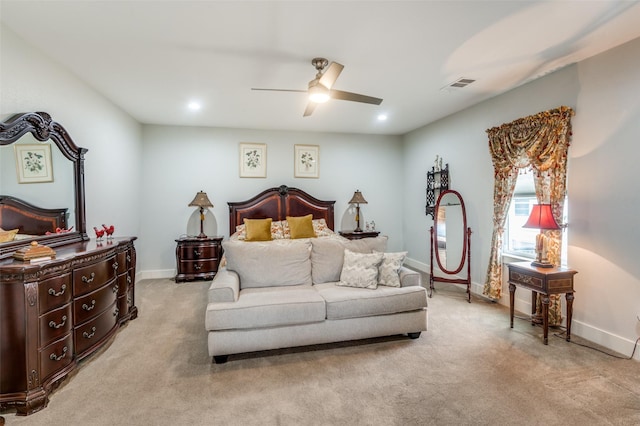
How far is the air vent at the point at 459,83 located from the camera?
143 inches

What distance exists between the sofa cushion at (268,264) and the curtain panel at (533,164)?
2532 millimetres

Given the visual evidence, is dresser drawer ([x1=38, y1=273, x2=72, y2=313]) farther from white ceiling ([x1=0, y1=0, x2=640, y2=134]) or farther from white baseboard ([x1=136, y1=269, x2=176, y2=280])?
white baseboard ([x1=136, y1=269, x2=176, y2=280])

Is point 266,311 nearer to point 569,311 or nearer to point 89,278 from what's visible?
point 89,278

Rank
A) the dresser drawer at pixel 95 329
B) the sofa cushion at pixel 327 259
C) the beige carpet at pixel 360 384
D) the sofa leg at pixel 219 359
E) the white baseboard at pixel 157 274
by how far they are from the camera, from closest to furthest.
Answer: the beige carpet at pixel 360 384, the dresser drawer at pixel 95 329, the sofa leg at pixel 219 359, the sofa cushion at pixel 327 259, the white baseboard at pixel 157 274

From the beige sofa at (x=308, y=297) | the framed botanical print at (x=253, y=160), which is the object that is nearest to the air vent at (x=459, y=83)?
the beige sofa at (x=308, y=297)

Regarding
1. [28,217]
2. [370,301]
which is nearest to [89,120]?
[28,217]

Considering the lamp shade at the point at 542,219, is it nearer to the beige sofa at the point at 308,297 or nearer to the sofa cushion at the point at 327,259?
the beige sofa at the point at 308,297

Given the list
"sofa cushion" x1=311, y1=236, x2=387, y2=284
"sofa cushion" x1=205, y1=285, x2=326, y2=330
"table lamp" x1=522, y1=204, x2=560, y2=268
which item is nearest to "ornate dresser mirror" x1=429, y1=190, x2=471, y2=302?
"table lamp" x1=522, y1=204, x2=560, y2=268

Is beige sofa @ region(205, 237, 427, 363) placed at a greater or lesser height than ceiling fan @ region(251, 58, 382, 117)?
lesser

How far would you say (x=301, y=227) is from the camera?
555 cm

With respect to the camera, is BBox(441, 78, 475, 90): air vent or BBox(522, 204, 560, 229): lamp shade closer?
BBox(522, 204, 560, 229): lamp shade

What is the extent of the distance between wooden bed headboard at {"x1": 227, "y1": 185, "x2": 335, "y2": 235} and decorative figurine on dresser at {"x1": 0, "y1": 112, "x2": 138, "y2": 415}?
229cm

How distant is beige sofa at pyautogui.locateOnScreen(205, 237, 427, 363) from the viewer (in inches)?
105

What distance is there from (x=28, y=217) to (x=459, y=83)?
454 cm
